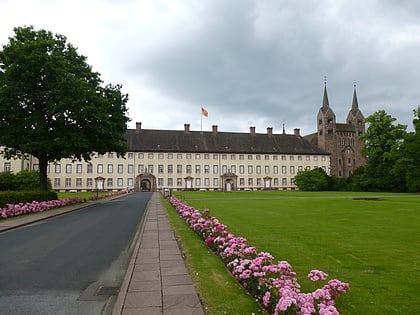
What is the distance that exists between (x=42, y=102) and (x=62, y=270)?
24.5m

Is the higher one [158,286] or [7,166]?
[7,166]

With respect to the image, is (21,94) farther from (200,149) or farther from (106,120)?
(200,149)

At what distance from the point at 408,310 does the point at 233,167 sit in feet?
287

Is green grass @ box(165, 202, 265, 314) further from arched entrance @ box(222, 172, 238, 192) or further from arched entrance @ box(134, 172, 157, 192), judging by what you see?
arched entrance @ box(222, 172, 238, 192)

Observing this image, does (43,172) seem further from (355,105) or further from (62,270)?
(355,105)

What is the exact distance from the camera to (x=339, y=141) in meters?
106

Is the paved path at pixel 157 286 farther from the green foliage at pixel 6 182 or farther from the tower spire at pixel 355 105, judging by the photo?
the tower spire at pixel 355 105

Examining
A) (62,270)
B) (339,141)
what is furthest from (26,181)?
(339,141)

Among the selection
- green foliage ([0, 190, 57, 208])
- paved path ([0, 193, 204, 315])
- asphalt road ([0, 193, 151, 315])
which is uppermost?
green foliage ([0, 190, 57, 208])

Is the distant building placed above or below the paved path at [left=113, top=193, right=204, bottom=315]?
above

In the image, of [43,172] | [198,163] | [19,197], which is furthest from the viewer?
[198,163]

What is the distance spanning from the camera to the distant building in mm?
105062

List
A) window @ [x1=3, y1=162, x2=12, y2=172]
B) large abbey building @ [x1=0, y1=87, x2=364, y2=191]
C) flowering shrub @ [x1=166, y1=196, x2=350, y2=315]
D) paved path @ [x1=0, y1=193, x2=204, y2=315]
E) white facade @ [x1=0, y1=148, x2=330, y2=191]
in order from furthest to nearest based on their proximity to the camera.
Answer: large abbey building @ [x1=0, y1=87, x2=364, y2=191]
white facade @ [x1=0, y1=148, x2=330, y2=191]
window @ [x1=3, y1=162, x2=12, y2=172]
paved path @ [x1=0, y1=193, x2=204, y2=315]
flowering shrub @ [x1=166, y1=196, x2=350, y2=315]

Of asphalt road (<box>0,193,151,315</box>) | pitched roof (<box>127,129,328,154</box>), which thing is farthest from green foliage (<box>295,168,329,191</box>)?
asphalt road (<box>0,193,151,315</box>)
